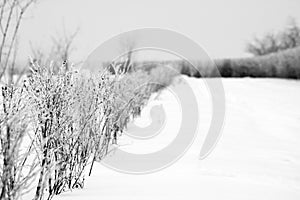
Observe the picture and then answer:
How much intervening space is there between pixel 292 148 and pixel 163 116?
3.27m

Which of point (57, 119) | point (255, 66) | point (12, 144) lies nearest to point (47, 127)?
point (57, 119)

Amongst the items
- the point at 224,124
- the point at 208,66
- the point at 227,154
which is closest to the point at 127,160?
the point at 227,154

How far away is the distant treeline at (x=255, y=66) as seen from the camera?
91.2ft

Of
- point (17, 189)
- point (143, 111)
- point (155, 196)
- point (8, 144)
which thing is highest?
point (8, 144)

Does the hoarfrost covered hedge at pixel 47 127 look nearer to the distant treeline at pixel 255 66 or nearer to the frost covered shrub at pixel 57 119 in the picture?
the frost covered shrub at pixel 57 119

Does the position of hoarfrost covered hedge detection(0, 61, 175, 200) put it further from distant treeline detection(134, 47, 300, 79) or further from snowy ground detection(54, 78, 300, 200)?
distant treeline detection(134, 47, 300, 79)

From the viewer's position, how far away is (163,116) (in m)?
7.49

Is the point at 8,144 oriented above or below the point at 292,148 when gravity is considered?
above

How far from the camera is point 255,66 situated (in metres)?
30.3

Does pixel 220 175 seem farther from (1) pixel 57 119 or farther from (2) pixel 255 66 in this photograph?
(2) pixel 255 66

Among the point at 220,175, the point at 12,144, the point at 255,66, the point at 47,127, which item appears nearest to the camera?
the point at 12,144

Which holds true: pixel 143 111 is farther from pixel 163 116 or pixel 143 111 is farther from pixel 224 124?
pixel 224 124

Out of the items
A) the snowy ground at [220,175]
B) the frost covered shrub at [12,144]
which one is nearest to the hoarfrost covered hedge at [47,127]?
the frost covered shrub at [12,144]

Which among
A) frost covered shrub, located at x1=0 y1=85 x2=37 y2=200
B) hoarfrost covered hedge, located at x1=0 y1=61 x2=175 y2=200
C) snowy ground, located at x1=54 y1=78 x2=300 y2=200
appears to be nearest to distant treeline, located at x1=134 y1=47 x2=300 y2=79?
snowy ground, located at x1=54 y1=78 x2=300 y2=200
